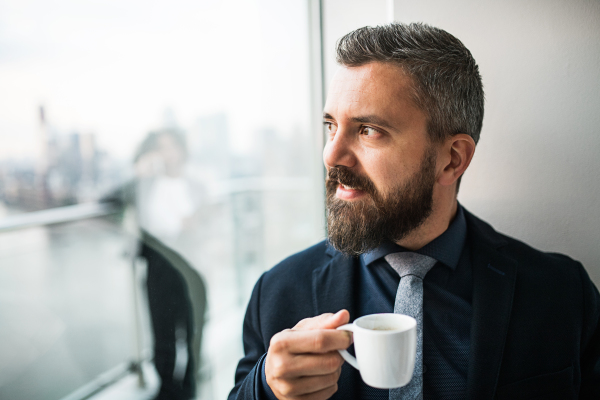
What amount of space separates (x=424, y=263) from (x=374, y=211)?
21 cm

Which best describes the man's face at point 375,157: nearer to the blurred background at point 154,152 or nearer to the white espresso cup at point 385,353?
the white espresso cup at point 385,353

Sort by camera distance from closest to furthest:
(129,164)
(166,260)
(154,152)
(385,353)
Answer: (385,353) → (166,260) → (129,164) → (154,152)

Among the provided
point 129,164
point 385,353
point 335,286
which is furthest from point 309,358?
point 129,164

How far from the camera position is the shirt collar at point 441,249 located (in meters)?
1.06

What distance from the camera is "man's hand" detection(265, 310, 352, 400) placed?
0.66 m

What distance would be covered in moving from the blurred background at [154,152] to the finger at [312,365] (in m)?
0.67

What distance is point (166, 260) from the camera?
1444 mm

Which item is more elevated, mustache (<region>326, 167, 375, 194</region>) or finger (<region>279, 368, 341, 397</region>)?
mustache (<region>326, 167, 375, 194</region>)

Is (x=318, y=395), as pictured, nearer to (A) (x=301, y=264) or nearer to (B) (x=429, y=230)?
(A) (x=301, y=264)

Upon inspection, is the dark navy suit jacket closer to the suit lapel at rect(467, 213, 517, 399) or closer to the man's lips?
the suit lapel at rect(467, 213, 517, 399)

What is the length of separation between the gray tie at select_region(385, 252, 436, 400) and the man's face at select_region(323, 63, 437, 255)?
0.22 ft

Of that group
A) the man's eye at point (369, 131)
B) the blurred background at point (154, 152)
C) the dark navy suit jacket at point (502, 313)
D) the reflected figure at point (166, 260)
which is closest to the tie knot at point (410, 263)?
the dark navy suit jacket at point (502, 313)

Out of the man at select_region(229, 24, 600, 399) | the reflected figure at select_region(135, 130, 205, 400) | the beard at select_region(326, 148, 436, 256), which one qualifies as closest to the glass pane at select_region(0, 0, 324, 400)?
the reflected figure at select_region(135, 130, 205, 400)

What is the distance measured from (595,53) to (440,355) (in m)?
1.10
